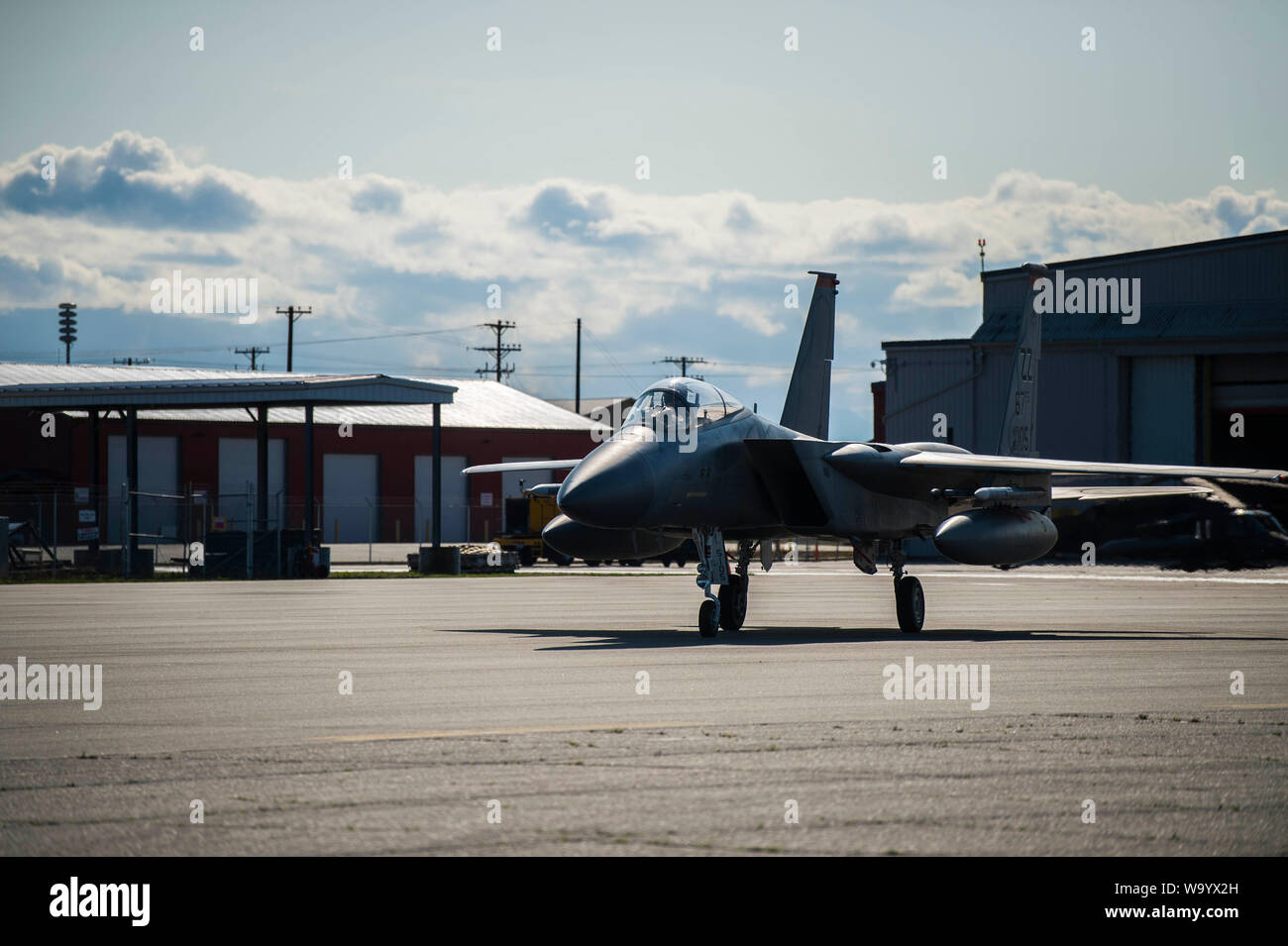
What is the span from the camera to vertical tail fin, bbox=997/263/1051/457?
2502 centimetres

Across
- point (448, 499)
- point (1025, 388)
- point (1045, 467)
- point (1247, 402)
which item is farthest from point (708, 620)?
point (448, 499)

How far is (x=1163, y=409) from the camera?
162 ft

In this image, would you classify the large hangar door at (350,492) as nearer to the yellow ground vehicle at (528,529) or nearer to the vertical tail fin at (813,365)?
the yellow ground vehicle at (528,529)

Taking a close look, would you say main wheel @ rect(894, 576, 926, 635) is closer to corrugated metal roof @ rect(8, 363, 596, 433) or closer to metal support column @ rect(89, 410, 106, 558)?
metal support column @ rect(89, 410, 106, 558)

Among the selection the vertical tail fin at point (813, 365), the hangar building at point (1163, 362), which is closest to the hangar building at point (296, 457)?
the hangar building at point (1163, 362)

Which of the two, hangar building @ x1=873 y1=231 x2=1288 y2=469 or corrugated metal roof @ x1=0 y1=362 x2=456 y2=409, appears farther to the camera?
hangar building @ x1=873 y1=231 x2=1288 y2=469

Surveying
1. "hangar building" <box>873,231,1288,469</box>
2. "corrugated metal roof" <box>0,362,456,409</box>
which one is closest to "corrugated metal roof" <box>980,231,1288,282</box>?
"hangar building" <box>873,231,1288,469</box>

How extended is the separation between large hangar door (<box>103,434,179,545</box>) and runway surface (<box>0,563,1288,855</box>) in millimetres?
46142

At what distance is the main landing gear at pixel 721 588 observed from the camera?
62.1 feet

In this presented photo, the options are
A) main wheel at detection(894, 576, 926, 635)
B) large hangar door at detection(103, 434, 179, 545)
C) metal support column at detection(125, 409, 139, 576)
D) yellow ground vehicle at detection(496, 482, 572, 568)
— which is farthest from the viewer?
large hangar door at detection(103, 434, 179, 545)

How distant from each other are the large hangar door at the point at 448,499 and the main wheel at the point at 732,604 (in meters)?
49.3

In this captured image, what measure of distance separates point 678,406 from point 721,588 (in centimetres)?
259

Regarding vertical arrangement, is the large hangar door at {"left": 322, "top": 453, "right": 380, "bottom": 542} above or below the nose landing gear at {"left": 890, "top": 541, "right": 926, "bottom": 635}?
above
